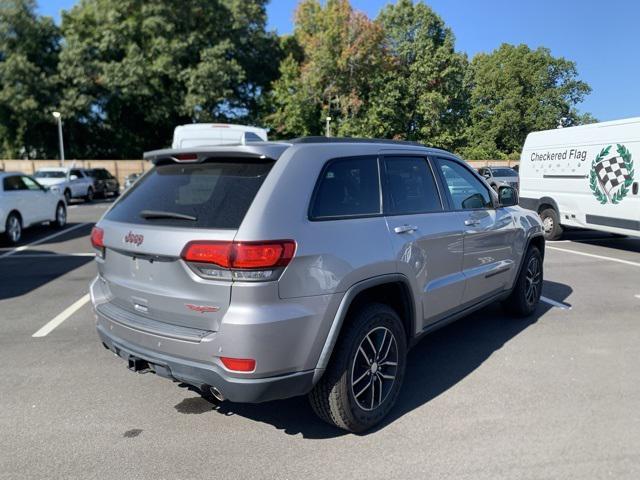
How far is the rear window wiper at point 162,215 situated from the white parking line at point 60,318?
2805 millimetres

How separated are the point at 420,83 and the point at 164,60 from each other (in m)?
18.1

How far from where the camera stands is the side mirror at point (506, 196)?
4.93 m

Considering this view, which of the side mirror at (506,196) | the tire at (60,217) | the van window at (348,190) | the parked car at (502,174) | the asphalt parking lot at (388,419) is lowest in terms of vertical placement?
the asphalt parking lot at (388,419)

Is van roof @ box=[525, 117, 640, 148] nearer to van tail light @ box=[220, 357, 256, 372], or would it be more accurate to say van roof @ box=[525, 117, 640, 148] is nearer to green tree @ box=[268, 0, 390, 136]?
van tail light @ box=[220, 357, 256, 372]

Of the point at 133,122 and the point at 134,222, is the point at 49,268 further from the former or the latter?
the point at 133,122

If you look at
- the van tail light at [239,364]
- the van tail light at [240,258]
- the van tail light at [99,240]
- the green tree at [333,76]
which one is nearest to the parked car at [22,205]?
the van tail light at [99,240]

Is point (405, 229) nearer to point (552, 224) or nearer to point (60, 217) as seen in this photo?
point (552, 224)

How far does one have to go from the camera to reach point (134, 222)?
3156 mm

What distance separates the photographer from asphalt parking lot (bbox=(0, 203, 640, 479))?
2.88 metres

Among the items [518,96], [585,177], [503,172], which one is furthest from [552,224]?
[518,96]

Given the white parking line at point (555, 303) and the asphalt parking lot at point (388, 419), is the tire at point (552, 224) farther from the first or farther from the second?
the asphalt parking lot at point (388, 419)

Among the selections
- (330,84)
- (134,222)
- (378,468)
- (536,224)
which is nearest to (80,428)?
(134,222)

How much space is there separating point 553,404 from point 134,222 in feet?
10.3

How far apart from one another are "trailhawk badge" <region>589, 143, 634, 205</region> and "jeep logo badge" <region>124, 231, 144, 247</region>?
9.12 m
